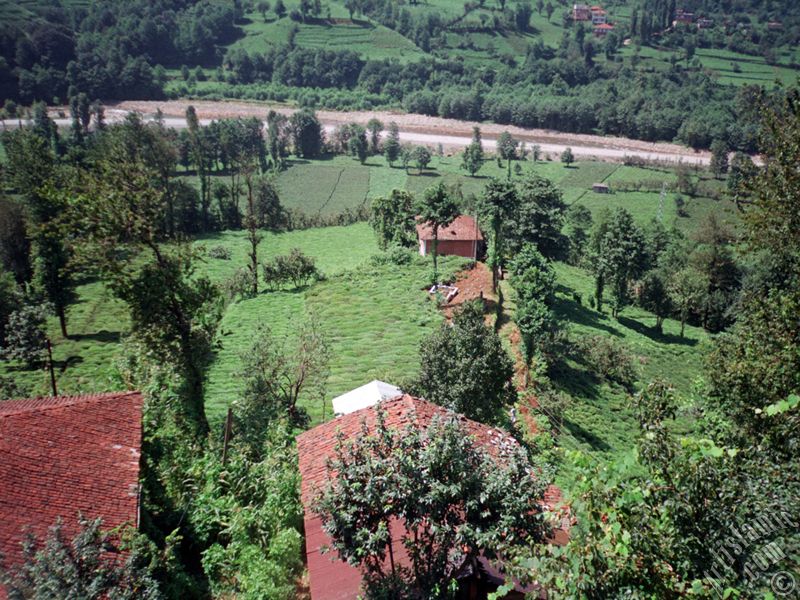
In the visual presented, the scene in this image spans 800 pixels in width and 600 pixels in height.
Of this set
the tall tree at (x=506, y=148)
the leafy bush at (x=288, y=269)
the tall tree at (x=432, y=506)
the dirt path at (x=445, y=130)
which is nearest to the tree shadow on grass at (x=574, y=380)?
→ the leafy bush at (x=288, y=269)

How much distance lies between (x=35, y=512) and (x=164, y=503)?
12.7ft

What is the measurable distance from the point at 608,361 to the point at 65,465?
31.1 metres

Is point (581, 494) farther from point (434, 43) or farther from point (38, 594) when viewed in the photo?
point (434, 43)

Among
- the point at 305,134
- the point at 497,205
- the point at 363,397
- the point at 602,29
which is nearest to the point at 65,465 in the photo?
the point at 363,397

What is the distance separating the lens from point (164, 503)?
17078 millimetres

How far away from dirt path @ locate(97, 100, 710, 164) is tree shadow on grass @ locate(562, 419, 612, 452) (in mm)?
92275

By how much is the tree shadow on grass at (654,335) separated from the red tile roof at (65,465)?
42.3 metres

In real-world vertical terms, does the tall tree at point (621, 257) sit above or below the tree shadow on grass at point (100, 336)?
above

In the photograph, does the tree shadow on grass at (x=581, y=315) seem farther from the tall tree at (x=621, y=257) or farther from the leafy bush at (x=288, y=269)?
the leafy bush at (x=288, y=269)

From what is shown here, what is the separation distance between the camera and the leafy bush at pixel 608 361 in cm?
3684

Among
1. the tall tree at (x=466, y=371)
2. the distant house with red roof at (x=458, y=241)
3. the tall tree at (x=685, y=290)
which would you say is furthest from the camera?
the distant house with red roof at (x=458, y=241)

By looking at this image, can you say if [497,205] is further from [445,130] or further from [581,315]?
[445,130]

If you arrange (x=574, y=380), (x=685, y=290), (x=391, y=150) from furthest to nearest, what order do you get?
1. (x=391, y=150)
2. (x=685, y=290)
3. (x=574, y=380)

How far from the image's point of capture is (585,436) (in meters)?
29.0
